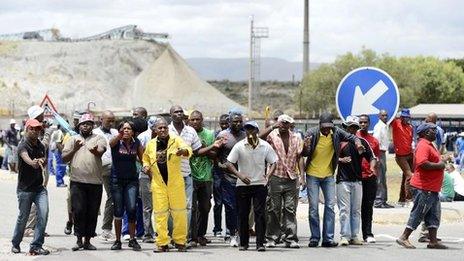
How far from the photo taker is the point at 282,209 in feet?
44.3

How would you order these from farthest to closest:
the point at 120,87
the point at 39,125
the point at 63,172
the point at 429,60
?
the point at 120,87 → the point at 429,60 → the point at 63,172 → the point at 39,125

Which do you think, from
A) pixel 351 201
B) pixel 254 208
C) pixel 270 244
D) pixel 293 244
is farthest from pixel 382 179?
pixel 254 208

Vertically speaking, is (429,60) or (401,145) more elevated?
(429,60)

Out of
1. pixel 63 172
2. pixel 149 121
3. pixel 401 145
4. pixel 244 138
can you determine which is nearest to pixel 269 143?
pixel 244 138

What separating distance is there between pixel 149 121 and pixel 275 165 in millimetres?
1957

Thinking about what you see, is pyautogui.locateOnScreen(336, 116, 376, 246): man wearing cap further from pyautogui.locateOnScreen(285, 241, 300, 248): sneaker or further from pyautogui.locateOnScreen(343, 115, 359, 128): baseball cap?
pyautogui.locateOnScreen(285, 241, 300, 248): sneaker

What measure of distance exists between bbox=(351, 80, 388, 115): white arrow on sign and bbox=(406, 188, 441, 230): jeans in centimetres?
134

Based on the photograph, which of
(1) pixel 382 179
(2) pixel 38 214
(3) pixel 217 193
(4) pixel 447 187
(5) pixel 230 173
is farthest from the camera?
(4) pixel 447 187

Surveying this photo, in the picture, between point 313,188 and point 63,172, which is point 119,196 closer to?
point 313,188

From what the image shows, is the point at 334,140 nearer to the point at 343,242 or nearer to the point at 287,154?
the point at 287,154

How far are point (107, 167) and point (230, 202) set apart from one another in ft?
6.07

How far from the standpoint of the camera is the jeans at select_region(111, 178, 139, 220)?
517 inches

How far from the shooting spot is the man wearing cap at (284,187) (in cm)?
1334

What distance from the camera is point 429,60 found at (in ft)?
362
